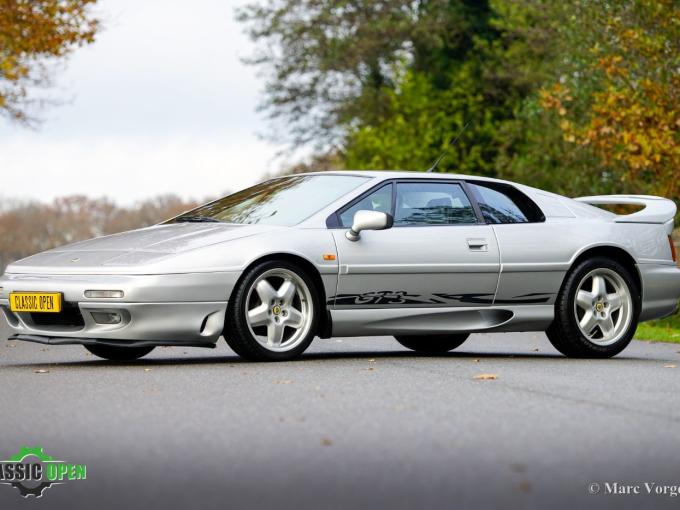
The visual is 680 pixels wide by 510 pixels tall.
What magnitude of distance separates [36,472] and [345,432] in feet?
4.87

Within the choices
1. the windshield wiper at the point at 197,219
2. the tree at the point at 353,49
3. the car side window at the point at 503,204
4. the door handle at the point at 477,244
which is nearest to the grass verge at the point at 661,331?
the car side window at the point at 503,204

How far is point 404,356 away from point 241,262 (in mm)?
2045

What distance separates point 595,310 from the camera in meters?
10.8

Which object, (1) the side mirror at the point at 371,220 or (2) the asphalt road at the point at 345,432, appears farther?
(1) the side mirror at the point at 371,220

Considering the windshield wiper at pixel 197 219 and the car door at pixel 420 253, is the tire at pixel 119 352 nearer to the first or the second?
the windshield wiper at pixel 197 219

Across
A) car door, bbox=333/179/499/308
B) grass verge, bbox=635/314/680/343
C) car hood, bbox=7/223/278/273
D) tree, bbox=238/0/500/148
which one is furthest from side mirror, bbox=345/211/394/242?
tree, bbox=238/0/500/148

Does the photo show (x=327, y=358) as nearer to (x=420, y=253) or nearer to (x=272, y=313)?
(x=272, y=313)

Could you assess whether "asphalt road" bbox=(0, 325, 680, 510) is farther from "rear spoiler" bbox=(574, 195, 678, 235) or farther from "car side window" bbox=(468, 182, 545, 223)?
"rear spoiler" bbox=(574, 195, 678, 235)

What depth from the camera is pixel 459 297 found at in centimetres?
1034

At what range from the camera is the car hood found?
30.3ft

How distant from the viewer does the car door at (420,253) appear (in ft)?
32.5

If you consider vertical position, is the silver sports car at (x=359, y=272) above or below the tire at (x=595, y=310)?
above

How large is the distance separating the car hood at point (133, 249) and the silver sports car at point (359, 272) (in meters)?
0.02

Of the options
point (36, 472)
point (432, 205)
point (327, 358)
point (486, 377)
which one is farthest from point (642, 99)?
point (36, 472)
